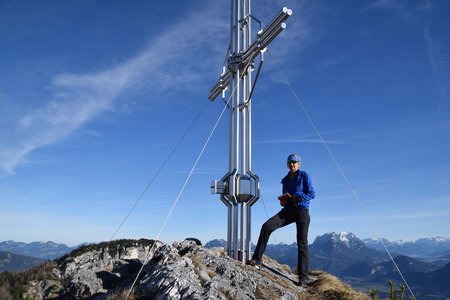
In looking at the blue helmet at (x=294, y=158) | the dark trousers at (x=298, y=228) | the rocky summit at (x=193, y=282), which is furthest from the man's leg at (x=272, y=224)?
the blue helmet at (x=294, y=158)

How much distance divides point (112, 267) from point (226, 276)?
5363mm

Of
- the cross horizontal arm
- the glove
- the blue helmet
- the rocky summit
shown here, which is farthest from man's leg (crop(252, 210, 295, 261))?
the cross horizontal arm

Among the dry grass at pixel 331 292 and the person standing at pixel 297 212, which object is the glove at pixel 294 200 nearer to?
the person standing at pixel 297 212

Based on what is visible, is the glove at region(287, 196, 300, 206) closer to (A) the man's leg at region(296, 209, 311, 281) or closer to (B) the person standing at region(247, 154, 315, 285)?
(B) the person standing at region(247, 154, 315, 285)

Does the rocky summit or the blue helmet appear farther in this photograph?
the blue helmet

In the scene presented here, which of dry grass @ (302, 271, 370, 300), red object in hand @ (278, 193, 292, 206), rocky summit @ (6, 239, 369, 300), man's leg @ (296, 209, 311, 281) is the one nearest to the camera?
rocky summit @ (6, 239, 369, 300)

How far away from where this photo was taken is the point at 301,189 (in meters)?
10.4

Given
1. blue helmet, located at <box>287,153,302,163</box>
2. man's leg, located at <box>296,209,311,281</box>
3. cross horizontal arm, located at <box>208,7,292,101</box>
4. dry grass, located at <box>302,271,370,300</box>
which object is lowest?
dry grass, located at <box>302,271,370,300</box>

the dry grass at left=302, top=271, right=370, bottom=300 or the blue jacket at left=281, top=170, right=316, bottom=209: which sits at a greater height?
the blue jacket at left=281, top=170, right=316, bottom=209

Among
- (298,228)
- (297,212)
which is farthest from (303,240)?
(297,212)

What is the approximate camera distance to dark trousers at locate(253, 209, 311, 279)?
10.3 metres

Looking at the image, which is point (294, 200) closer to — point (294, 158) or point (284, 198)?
point (284, 198)

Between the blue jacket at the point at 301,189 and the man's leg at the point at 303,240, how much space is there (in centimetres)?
25

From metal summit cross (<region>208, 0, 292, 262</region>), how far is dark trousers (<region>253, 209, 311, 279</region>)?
109 centimetres
